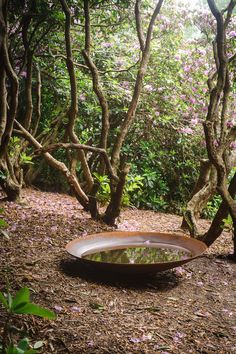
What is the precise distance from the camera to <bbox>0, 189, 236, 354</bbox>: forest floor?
1.99 meters

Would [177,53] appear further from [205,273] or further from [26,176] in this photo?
[205,273]

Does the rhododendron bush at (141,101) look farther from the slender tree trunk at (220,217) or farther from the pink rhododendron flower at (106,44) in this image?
the slender tree trunk at (220,217)

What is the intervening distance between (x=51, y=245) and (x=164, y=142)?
4.21 metres

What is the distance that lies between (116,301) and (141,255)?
800 millimetres

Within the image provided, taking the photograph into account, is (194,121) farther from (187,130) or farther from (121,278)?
(121,278)

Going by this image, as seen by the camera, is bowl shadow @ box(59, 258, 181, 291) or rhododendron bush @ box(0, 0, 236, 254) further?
rhododendron bush @ box(0, 0, 236, 254)

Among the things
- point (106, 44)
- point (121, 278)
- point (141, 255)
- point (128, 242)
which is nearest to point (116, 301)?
point (121, 278)

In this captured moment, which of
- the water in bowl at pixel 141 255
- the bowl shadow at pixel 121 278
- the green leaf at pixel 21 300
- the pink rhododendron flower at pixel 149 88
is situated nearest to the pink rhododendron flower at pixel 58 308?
the bowl shadow at pixel 121 278

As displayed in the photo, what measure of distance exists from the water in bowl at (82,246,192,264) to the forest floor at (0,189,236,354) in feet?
0.43

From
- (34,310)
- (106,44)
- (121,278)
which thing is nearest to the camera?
(34,310)

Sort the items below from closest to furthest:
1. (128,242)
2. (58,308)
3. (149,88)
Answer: (58,308) → (128,242) → (149,88)

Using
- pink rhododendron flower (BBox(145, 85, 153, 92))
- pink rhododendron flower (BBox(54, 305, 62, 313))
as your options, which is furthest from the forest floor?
pink rhododendron flower (BBox(145, 85, 153, 92))

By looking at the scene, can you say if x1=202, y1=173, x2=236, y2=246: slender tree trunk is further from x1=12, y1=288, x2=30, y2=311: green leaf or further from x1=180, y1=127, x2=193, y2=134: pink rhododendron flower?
x1=180, y1=127, x2=193, y2=134: pink rhododendron flower

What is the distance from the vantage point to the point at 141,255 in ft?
10.7
